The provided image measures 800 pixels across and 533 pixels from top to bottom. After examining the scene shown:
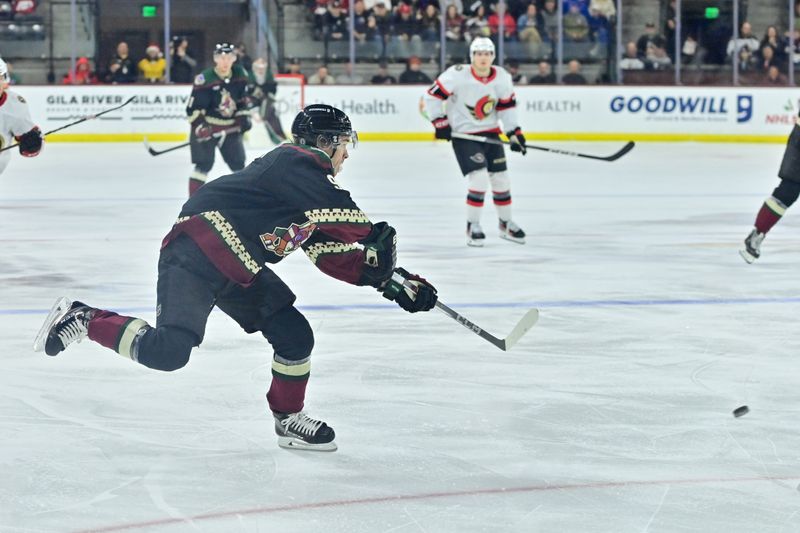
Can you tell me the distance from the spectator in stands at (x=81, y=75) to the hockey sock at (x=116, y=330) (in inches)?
512

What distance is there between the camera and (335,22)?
17125 mm

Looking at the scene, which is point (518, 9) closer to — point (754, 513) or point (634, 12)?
point (634, 12)

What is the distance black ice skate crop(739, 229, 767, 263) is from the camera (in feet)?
Answer: 23.0

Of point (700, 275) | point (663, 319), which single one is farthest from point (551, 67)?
point (663, 319)

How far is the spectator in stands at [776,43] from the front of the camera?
17.0m

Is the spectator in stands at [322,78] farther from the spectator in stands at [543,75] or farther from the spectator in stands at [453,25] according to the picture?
the spectator in stands at [543,75]

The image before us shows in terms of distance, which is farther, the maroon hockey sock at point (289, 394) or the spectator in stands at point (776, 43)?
the spectator in stands at point (776, 43)

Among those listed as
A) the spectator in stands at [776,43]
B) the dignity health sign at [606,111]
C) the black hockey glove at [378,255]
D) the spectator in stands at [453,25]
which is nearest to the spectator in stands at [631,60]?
the dignity health sign at [606,111]

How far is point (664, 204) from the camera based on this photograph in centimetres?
998

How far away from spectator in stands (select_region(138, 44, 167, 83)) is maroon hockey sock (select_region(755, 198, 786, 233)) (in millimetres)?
10342

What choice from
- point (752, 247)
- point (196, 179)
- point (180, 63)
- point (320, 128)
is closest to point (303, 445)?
point (320, 128)

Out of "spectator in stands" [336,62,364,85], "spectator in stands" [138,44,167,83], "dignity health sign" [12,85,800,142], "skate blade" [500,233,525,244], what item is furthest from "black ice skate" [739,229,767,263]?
"spectator in stands" [138,44,167,83]

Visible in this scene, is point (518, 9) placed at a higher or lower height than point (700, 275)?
higher

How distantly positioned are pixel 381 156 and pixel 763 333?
Result: 9.47m
